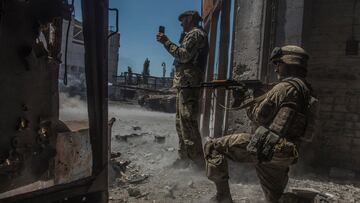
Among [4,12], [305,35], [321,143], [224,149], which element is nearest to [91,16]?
[4,12]

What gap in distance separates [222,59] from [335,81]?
191 centimetres

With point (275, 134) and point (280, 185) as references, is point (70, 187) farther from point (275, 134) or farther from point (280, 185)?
point (280, 185)

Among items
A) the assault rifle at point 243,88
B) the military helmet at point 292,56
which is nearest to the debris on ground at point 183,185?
the assault rifle at point 243,88

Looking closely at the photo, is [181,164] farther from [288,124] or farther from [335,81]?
[335,81]

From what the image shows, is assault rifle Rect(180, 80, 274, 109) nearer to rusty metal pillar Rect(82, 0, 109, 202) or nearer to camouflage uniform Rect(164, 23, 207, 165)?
camouflage uniform Rect(164, 23, 207, 165)

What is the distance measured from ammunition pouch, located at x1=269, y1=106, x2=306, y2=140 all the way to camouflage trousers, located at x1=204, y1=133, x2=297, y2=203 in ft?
0.31

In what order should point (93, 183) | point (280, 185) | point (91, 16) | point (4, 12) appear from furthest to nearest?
point (280, 185)
point (93, 183)
point (91, 16)
point (4, 12)

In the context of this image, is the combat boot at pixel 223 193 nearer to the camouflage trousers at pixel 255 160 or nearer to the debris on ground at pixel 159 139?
the camouflage trousers at pixel 255 160

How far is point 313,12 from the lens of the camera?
581 cm

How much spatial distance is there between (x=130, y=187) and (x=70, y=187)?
2380 mm

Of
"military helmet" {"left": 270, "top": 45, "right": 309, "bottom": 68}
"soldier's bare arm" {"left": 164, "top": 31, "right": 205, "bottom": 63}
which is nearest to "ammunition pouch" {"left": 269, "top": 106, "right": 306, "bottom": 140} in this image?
"military helmet" {"left": 270, "top": 45, "right": 309, "bottom": 68}

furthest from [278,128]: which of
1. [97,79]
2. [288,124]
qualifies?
[97,79]

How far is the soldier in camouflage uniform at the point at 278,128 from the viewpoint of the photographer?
2975 millimetres

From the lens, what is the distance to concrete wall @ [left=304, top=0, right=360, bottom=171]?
5602mm
